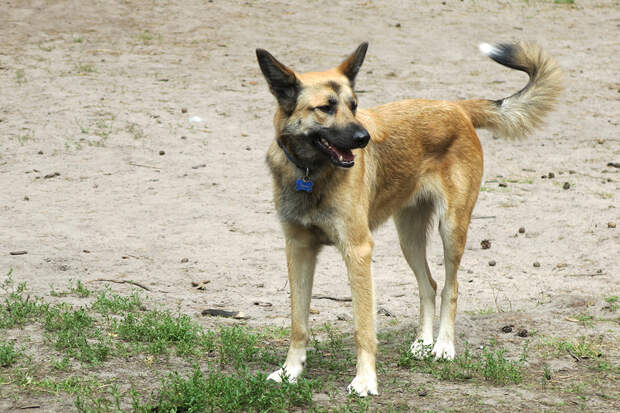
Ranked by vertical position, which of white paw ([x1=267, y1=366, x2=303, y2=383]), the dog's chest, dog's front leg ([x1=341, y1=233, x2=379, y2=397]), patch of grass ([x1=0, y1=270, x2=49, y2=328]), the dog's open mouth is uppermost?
the dog's open mouth

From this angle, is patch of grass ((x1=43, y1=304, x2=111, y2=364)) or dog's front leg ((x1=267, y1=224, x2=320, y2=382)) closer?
patch of grass ((x1=43, y1=304, x2=111, y2=364))

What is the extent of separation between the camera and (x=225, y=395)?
158 inches

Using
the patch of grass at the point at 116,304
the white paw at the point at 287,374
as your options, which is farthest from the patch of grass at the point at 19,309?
the white paw at the point at 287,374

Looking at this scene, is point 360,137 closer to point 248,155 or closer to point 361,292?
point 361,292

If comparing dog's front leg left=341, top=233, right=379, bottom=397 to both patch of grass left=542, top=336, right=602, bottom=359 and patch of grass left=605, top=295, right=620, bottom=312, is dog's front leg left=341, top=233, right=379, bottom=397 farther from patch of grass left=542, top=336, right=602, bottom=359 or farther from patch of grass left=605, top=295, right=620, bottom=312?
patch of grass left=605, top=295, right=620, bottom=312

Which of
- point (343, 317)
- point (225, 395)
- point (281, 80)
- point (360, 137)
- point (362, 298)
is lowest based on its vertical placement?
point (343, 317)

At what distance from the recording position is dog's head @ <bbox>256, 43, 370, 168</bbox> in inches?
171

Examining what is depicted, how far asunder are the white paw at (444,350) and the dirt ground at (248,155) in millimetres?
193

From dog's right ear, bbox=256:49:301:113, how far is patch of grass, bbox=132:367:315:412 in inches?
64.6

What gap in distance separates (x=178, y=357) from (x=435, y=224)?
7.43 feet

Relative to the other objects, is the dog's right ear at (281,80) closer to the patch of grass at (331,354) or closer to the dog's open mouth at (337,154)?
the dog's open mouth at (337,154)

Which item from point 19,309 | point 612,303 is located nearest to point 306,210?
point 19,309

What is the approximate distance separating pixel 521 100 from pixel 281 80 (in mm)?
2458

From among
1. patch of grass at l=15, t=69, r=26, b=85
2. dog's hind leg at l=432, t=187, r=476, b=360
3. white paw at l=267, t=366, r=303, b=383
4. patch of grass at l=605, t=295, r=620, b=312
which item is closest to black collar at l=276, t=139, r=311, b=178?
white paw at l=267, t=366, r=303, b=383
